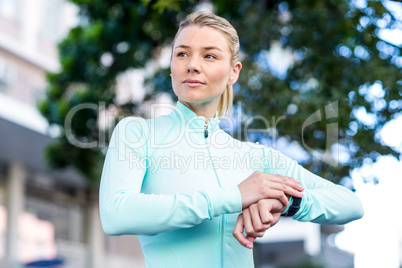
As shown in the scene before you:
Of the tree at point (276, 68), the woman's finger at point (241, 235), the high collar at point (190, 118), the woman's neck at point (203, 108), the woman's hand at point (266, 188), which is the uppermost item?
the tree at point (276, 68)

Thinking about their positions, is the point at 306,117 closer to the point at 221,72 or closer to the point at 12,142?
the point at 221,72

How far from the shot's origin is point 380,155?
6059 mm

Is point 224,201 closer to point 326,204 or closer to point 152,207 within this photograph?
point 152,207

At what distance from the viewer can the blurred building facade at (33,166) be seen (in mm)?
12914

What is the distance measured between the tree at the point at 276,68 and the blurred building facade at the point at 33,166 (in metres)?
2.57

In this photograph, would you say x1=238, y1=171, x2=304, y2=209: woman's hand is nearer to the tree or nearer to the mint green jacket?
the mint green jacket

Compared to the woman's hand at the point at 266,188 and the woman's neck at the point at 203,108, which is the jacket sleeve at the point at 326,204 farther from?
the woman's neck at the point at 203,108

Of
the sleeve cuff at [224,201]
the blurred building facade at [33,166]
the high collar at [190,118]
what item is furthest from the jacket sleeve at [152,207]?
the blurred building facade at [33,166]

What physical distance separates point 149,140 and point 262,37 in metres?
5.79

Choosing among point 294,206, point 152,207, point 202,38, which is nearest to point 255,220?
point 294,206

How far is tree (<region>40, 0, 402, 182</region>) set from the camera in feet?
20.3

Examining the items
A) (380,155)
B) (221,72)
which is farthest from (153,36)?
(221,72)

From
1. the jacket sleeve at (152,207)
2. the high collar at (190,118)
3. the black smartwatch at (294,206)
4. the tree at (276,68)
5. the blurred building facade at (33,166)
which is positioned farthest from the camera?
the blurred building facade at (33,166)

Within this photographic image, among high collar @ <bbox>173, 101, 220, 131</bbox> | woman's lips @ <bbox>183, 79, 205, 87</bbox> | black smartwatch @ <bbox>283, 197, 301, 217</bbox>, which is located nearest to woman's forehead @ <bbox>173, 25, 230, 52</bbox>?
woman's lips @ <bbox>183, 79, 205, 87</bbox>
